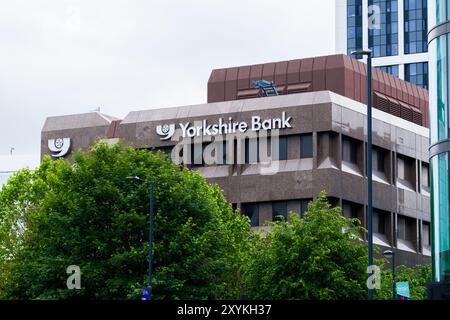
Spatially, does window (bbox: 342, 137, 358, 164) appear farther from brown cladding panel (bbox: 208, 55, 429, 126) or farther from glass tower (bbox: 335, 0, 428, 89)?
glass tower (bbox: 335, 0, 428, 89)

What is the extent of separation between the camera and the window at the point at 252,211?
3398 inches

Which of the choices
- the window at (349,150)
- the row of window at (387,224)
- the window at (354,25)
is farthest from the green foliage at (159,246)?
the window at (354,25)

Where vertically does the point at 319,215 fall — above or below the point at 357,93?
below

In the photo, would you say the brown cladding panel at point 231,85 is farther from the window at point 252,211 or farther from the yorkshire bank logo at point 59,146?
the yorkshire bank logo at point 59,146

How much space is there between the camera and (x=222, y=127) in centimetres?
8806

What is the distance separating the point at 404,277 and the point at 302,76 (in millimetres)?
28888

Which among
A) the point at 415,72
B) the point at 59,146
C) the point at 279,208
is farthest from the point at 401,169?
the point at 415,72

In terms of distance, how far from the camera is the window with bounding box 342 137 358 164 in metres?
86.5

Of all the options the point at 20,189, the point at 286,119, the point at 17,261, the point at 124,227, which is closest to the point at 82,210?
the point at 124,227

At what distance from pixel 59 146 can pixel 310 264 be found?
50.2 meters

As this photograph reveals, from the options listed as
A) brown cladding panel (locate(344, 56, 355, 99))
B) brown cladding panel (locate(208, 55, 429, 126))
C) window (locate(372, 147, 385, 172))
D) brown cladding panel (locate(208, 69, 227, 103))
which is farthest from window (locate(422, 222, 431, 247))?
brown cladding panel (locate(208, 69, 227, 103))

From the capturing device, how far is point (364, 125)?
8806cm

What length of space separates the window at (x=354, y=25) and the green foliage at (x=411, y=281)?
70.1 metres
